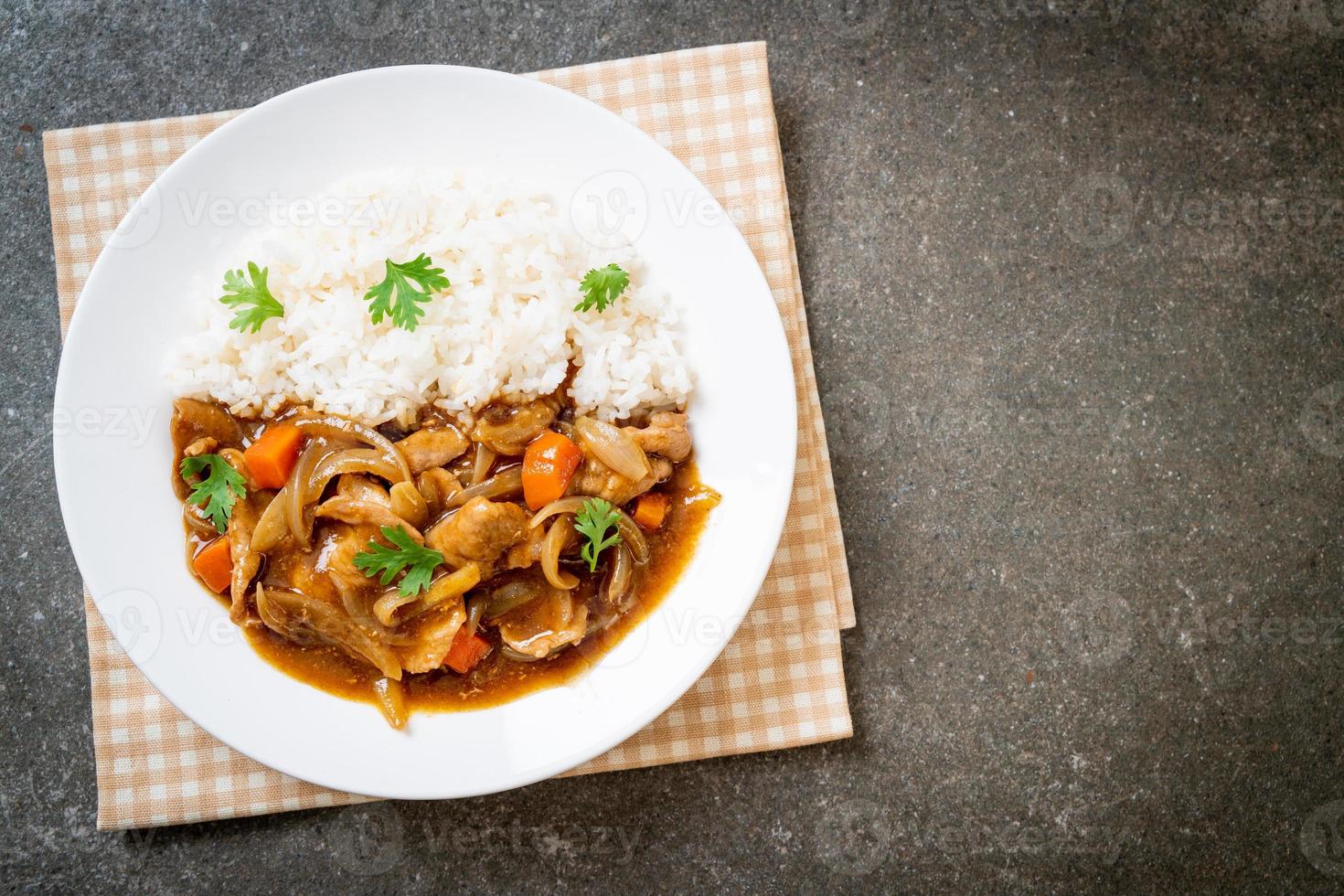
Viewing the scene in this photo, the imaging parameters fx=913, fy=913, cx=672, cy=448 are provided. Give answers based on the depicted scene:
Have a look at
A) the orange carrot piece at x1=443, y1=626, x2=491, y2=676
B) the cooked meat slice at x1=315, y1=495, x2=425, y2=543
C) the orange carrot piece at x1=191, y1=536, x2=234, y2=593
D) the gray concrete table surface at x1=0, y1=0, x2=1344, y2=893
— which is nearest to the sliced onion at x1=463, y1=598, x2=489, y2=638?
the orange carrot piece at x1=443, y1=626, x2=491, y2=676

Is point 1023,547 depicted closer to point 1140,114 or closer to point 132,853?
point 1140,114

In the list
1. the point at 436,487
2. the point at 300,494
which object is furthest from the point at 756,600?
the point at 300,494

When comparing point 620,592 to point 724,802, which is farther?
point 724,802

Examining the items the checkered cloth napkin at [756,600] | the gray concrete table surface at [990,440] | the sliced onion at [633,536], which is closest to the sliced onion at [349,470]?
the sliced onion at [633,536]

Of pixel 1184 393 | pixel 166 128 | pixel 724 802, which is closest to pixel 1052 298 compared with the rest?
pixel 1184 393

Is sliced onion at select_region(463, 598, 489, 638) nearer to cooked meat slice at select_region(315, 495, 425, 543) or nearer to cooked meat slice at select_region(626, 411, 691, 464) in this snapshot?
cooked meat slice at select_region(315, 495, 425, 543)

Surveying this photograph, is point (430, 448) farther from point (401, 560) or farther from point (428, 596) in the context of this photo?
point (428, 596)
